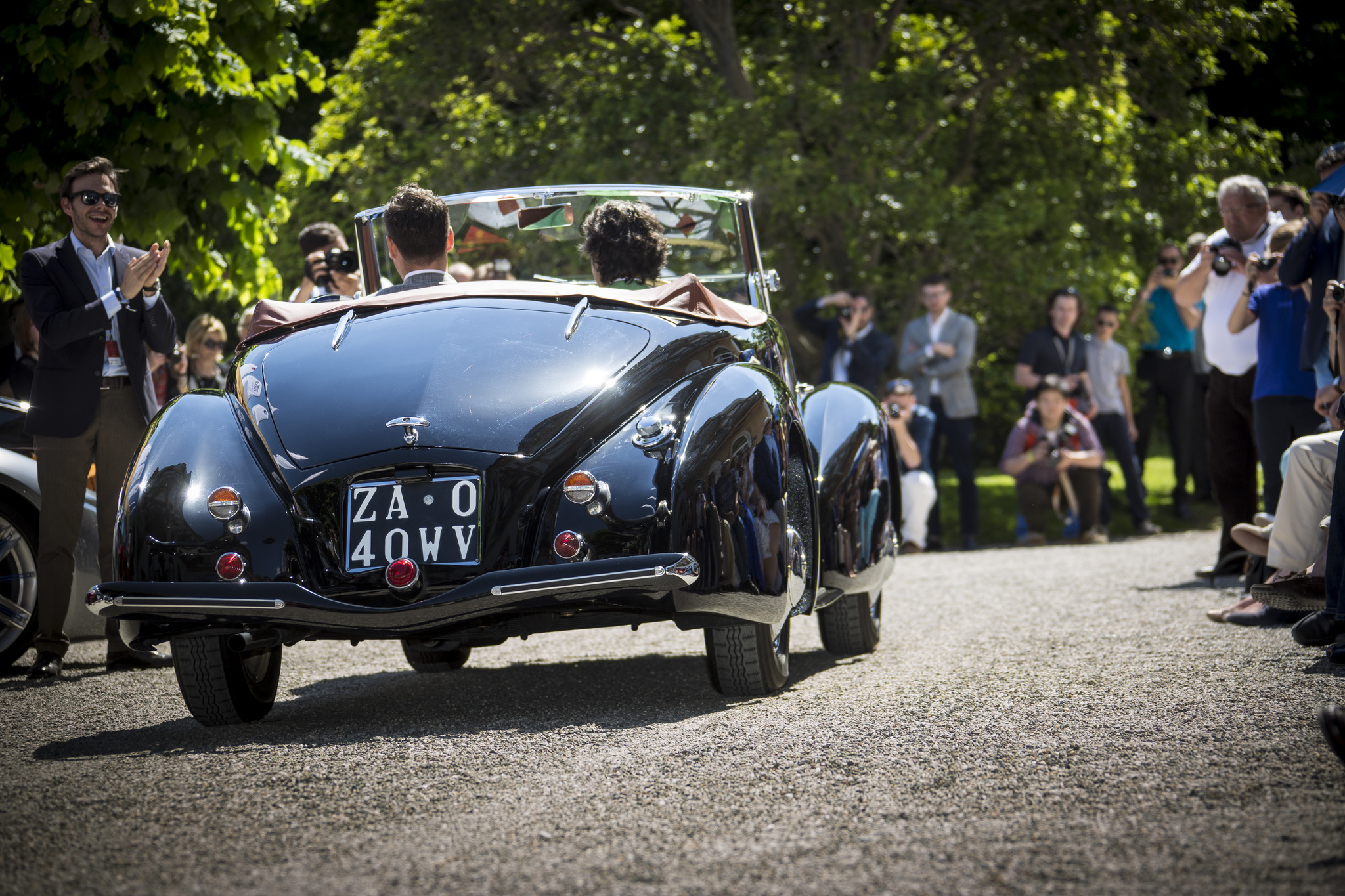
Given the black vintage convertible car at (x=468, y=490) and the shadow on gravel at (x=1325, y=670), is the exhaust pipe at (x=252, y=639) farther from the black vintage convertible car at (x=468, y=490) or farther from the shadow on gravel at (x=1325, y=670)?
the shadow on gravel at (x=1325, y=670)

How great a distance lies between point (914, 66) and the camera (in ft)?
49.5

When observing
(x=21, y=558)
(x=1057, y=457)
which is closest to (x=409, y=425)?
(x=21, y=558)

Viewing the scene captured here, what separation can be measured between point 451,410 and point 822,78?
11.5m

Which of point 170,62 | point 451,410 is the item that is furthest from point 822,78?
point 451,410

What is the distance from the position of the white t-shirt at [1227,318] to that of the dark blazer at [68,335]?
17.5 ft

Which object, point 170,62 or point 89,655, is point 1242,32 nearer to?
point 170,62

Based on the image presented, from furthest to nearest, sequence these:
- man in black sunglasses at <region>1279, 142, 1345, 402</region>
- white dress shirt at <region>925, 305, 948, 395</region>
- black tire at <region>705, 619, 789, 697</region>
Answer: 1. white dress shirt at <region>925, 305, 948, 395</region>
2. man in black sunglasses at <region>1279, 142, 1345, 402</region>
3. black tire at <region>705, 619, 789, 697</region>

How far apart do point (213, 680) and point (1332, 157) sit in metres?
5.06

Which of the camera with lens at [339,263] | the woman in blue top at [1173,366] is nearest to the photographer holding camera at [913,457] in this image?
the woman in blue top at [1173,366]

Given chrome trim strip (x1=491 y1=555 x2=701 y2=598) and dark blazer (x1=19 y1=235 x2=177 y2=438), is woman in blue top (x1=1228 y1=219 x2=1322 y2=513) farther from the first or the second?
dark blazer (x1=19 y1=235 x2=177 y2=438)

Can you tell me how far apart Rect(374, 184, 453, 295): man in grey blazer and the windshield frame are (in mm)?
843

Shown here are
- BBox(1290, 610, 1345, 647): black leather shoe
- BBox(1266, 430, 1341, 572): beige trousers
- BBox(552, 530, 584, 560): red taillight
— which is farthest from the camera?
BBox(1266, 430, 1341, 572): beige trousers

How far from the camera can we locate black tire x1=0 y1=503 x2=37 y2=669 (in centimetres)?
615

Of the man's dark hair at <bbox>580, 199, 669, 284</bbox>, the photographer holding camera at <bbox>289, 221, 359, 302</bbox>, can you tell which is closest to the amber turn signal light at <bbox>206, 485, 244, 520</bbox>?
the man's dark hair at <bbox>580, 199, 669, 284</bbox>
